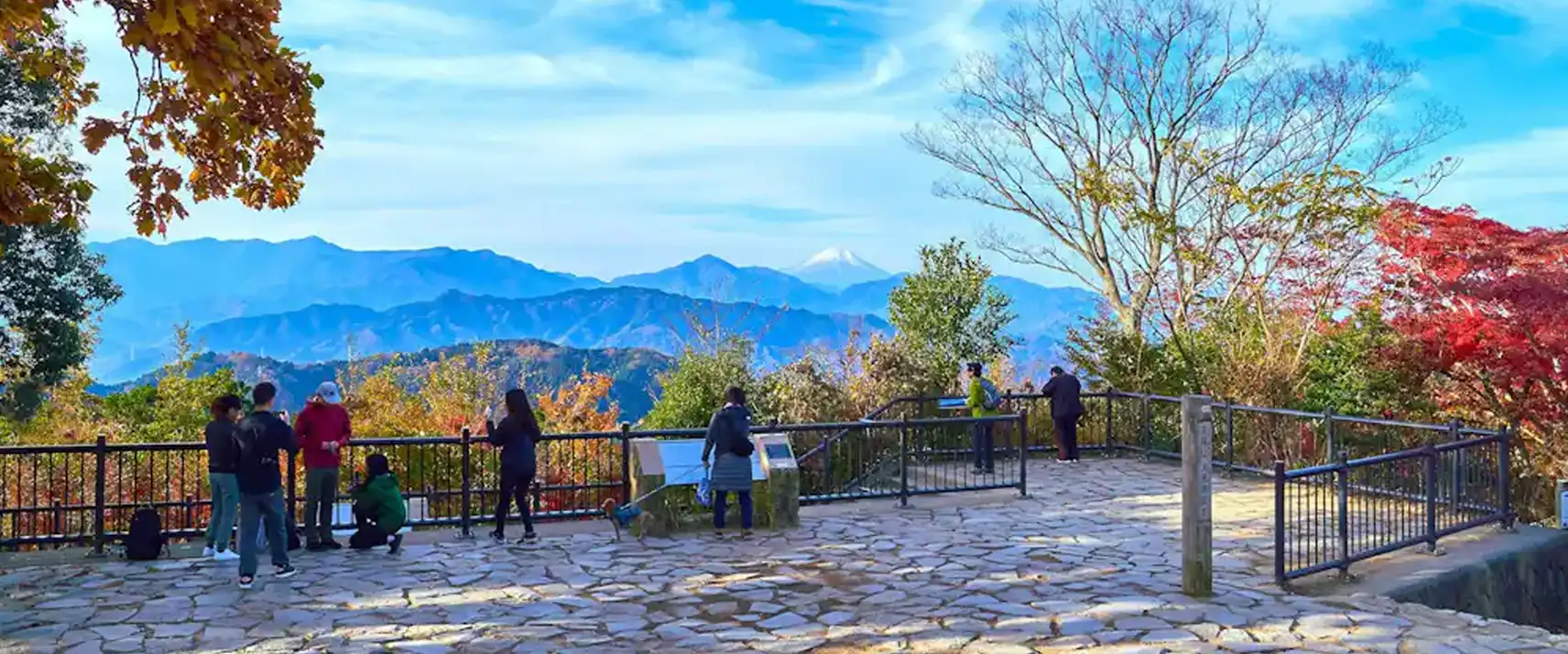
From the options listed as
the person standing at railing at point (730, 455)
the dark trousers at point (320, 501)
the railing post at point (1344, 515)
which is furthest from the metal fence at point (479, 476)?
the railing post at point (1344, 515)

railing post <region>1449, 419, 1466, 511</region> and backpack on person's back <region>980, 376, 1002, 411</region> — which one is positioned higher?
backpack on person's back <region>980, 376, 1002, 411</region>

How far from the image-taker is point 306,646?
809 centimetres

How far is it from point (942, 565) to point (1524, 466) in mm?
9821

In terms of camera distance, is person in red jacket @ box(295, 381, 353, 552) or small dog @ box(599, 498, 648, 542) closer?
person in red jacket @ box(295, 381, 353, 552)

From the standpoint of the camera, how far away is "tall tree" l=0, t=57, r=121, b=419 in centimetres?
2031

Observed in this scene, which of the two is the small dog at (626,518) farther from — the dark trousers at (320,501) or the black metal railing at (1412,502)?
the black metal railing at (1412,502)

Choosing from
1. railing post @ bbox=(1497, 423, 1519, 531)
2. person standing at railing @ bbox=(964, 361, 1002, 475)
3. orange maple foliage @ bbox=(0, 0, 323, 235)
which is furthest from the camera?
person standing at railing @ bbox=(964, 361, 1002, 475)

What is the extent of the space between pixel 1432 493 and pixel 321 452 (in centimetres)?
1085

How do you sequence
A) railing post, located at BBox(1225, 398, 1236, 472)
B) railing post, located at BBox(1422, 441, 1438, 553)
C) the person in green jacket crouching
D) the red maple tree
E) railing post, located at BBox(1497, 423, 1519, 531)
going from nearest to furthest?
railing post, located at BBox(1422, 441, 1438, 553), the person in green jacket crouching, railing post, located at BBox(1497, 423, 1519, 531), the red maple tree, railing post, located at BBox(1225, 398, 1236, 472)

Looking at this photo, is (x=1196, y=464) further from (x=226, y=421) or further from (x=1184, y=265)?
(x=1184, y=265)

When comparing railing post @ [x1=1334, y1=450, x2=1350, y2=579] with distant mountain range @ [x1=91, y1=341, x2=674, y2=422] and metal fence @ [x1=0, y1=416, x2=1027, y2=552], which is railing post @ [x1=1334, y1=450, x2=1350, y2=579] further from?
distant mountain range @ [x1=91, y1=341, x2=674, y2=422]

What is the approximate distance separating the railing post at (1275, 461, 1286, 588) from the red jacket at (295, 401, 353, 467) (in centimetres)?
853

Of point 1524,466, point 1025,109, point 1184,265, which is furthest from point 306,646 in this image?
point 1025,109

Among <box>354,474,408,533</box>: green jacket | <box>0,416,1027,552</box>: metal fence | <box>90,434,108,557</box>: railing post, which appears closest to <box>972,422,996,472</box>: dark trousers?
<box>0,416,1027,552</box>: metal fence
